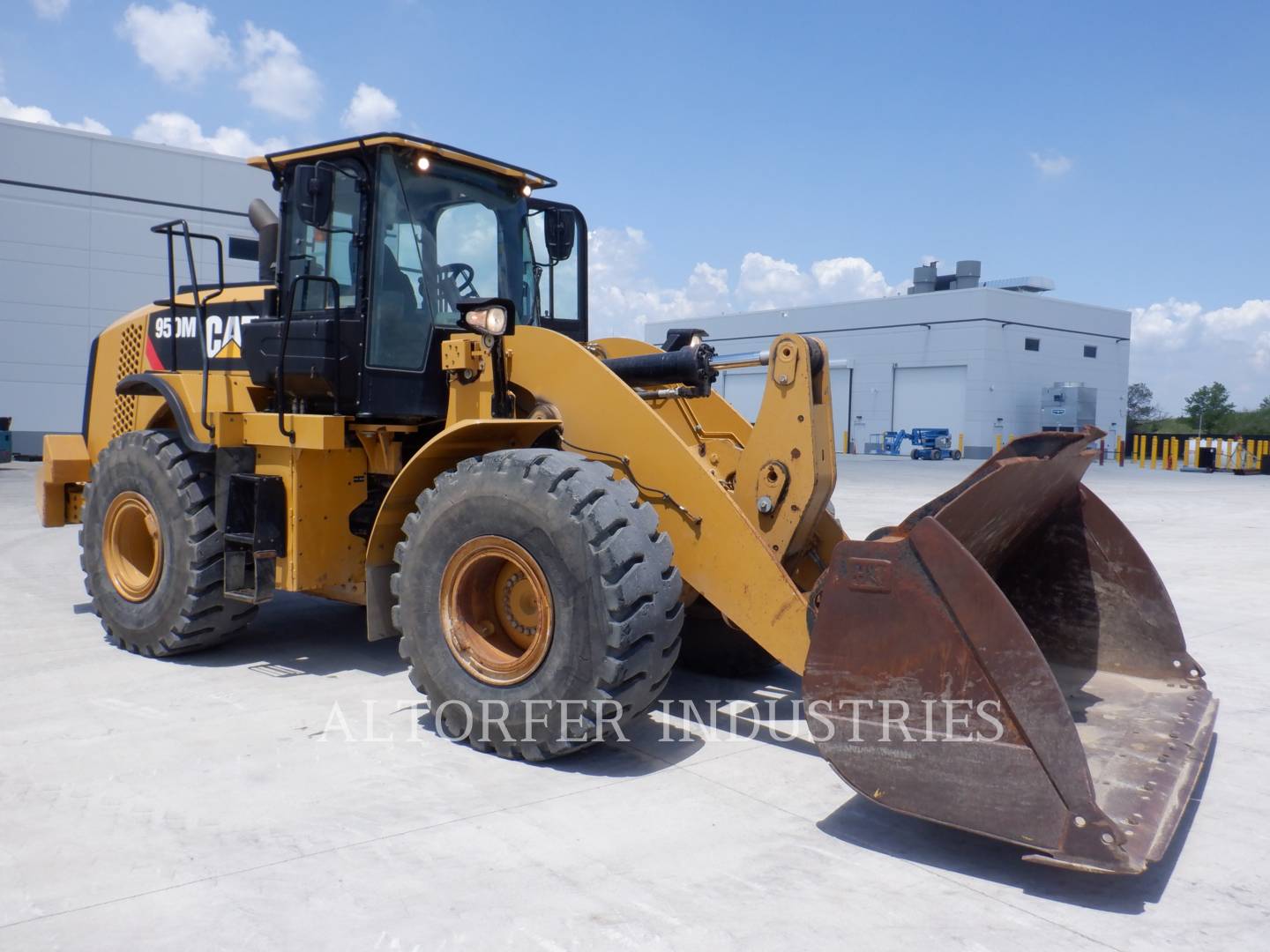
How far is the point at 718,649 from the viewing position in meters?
5.68

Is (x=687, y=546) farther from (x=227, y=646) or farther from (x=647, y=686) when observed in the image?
(x=227, y=646)

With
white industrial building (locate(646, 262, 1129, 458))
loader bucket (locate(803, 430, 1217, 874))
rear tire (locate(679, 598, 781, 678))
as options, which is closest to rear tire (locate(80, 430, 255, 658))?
rear tire (locate(679, 598, 781, 678))

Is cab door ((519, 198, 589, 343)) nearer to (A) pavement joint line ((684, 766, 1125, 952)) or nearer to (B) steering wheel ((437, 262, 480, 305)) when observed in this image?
(B) steering wheel ((437, 262, 480, 305))

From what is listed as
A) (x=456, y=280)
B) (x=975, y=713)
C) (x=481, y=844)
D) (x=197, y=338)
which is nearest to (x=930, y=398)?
(x=197, y=338)

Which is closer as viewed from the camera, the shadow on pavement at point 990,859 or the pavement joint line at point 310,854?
the pavement joint line at point 310,854

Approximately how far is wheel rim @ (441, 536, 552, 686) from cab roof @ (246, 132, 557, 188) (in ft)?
7.53

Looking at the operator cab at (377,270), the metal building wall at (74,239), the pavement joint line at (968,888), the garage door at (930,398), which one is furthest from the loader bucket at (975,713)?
the garage door at (930,398)

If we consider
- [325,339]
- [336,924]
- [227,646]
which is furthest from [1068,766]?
[227,646]

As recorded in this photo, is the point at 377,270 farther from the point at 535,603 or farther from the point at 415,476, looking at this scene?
the point at 535,603

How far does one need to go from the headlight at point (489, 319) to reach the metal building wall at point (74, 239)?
23355mm

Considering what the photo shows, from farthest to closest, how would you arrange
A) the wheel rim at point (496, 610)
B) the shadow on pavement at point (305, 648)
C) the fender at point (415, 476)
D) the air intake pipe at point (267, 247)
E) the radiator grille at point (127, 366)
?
the radiator grille at point (127, 366) → the air intake pipe at point (267, 247) → the shadow on pavement at point (305, 648) → the fender at point (415, 476) → the wheel rim at point (496, 610)

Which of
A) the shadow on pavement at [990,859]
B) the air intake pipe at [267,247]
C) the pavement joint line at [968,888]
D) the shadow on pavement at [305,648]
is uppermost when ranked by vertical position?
the air intake pipe at [267,247]

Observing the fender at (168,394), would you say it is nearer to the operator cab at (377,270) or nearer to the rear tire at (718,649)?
the operator cab at (377,270)

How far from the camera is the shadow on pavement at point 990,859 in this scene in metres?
3.21
